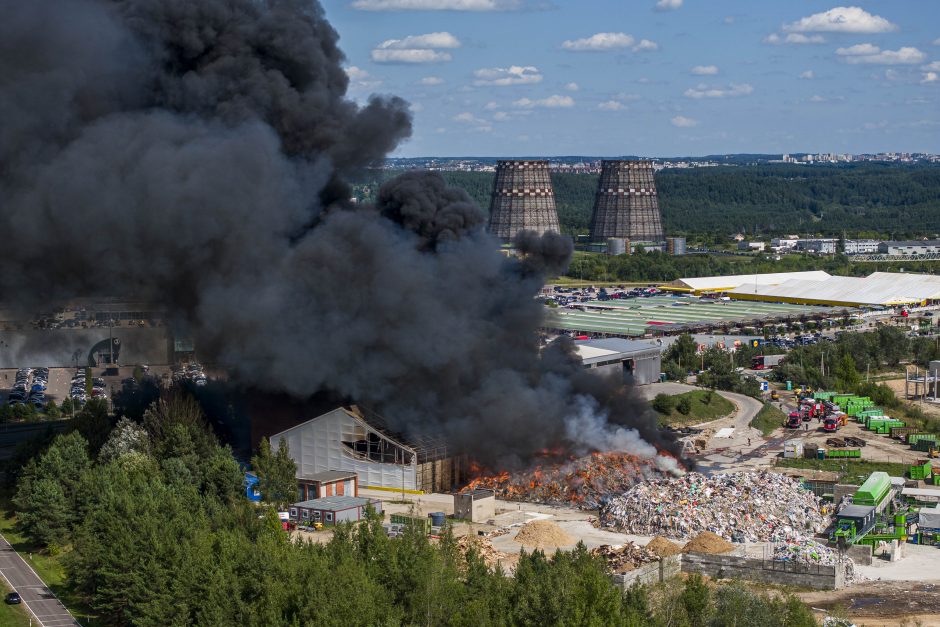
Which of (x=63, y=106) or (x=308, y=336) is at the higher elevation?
(x=63, y=106)

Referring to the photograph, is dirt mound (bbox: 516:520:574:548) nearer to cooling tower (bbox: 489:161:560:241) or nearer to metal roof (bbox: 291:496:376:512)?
metal roof (bbox: 291:496:376:512)

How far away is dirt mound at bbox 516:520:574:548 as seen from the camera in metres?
35.6

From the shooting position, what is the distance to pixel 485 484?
140 ft

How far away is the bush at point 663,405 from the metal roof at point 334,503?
792 inches

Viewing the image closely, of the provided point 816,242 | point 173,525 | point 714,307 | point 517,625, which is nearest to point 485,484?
point 173,525

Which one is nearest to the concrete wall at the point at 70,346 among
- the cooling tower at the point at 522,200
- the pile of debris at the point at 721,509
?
the pile of debris at the point at 721,509

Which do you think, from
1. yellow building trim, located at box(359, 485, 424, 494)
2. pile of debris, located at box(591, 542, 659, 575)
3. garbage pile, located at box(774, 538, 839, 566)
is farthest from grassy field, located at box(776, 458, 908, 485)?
yellow building trim, located at box(359, 485, 424, 494)

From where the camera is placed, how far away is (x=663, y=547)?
3422cm

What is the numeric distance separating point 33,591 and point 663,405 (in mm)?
31373

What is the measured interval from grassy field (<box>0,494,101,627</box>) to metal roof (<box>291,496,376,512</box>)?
7.26m

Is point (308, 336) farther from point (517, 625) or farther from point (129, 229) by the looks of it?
point (517, 625)

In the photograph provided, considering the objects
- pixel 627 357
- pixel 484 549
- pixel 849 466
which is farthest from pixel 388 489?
pixel 627 357

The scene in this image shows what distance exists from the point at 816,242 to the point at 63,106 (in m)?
129

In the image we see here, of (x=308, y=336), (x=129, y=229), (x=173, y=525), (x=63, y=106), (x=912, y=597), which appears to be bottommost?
(x=912, y=597)
